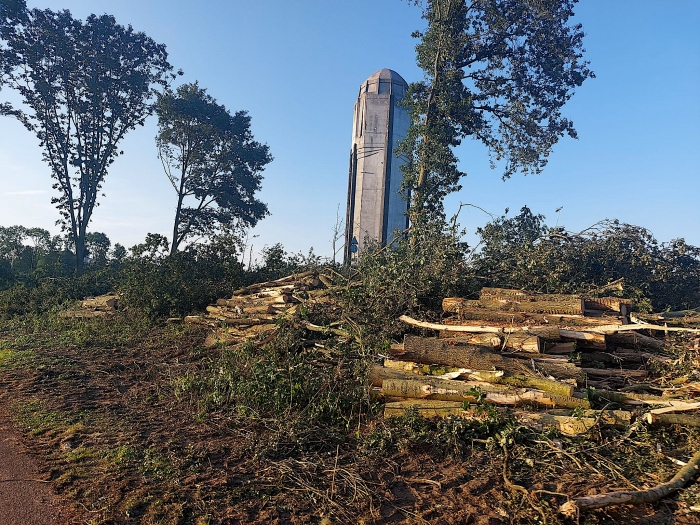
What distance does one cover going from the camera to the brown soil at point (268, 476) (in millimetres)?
3283

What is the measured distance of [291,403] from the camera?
5391mm

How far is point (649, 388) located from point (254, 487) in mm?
4521

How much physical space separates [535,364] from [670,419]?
134 cm

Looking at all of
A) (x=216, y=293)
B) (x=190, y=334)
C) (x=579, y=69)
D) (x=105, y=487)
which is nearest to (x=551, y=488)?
(x=105, y=487)

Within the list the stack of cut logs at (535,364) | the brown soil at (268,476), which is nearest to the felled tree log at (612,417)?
the stack of cut logs at (535,364)

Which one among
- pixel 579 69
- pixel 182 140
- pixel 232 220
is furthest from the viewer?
pixel 232 220

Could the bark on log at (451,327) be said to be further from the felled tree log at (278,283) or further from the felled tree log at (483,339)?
Result: the felled tree log at (278,283)

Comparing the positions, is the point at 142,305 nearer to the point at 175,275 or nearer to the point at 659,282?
the point at 175,275

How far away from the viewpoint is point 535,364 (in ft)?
17.2

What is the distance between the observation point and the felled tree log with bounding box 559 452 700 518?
10.0 ft

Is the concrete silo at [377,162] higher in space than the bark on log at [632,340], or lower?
higher

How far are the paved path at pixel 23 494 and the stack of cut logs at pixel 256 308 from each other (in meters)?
3.94

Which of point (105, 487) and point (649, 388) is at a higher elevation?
point (649, 388)

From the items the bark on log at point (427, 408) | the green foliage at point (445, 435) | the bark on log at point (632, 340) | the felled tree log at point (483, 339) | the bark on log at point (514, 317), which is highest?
the bark on log at point (514, 317)
